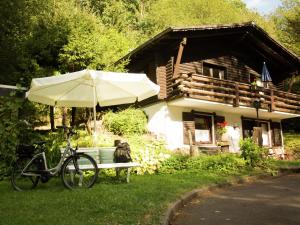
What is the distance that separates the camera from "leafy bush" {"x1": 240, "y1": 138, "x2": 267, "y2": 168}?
13.5 m

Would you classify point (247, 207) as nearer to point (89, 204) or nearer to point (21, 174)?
point (89, 204)

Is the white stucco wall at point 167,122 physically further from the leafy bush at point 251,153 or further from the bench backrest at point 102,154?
the bench backrest at point 102,154

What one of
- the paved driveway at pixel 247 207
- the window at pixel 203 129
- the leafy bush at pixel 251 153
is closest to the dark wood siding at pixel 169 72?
the window at pixel 203 129

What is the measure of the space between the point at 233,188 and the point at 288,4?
32.6 metres

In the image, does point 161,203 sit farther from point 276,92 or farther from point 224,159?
point 276,92

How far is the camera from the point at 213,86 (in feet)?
57.5

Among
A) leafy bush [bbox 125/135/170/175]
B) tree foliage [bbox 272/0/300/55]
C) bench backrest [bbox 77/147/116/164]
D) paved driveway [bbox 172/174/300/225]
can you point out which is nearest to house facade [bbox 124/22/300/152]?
leafy bush [bbox 125/135/170/175]

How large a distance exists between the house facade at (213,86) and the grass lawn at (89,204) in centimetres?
839

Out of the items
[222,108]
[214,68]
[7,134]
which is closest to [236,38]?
[214,68]

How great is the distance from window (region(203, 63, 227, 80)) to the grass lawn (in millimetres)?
11854

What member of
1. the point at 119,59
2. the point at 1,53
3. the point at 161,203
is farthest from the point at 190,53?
the point at 161,203

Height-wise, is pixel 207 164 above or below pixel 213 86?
below

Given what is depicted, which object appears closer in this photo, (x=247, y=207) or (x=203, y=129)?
(x=247, y=207)

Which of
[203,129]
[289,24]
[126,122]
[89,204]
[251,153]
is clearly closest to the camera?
[89,204]
